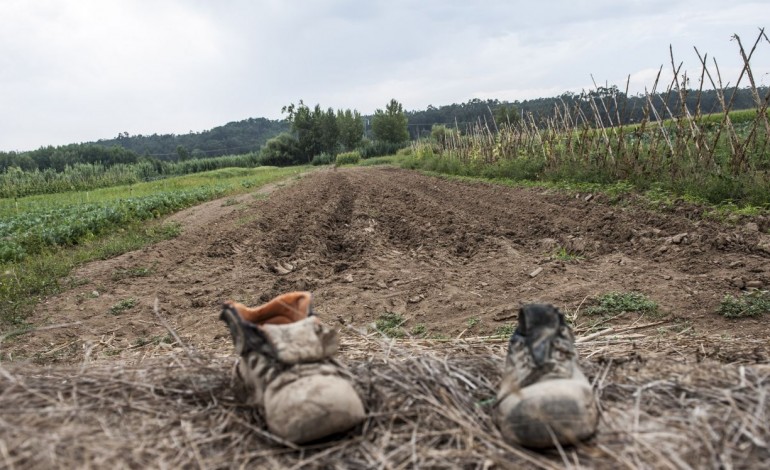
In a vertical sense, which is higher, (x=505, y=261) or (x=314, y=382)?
(x=314, y=382)

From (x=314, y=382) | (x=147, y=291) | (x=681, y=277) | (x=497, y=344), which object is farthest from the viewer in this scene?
(x=147, y=291)

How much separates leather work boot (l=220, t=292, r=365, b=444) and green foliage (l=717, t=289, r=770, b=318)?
358 cm

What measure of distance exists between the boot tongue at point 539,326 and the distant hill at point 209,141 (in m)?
115

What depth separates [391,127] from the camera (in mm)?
68812

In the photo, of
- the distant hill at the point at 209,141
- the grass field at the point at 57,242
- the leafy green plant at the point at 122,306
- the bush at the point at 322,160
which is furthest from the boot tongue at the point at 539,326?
the distant hill at the point at 209,141

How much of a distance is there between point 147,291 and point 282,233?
3556 millimetres

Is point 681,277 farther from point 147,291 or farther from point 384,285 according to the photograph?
point 147,291

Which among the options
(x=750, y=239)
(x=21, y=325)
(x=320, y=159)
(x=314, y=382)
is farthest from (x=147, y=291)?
(x=320, y=159)

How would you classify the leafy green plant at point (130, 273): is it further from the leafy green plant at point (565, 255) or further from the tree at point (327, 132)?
the tree at point (327, 132)

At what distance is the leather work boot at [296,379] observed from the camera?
→ 1.55m

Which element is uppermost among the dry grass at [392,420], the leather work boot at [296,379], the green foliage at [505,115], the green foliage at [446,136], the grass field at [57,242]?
the green foliage at [505,115]

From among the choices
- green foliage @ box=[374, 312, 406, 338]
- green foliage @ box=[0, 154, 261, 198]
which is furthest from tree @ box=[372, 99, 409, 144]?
green foliage @ box=[374, 312, 406, 338]

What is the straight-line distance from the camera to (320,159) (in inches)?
2566

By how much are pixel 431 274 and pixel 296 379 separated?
14.5ft
